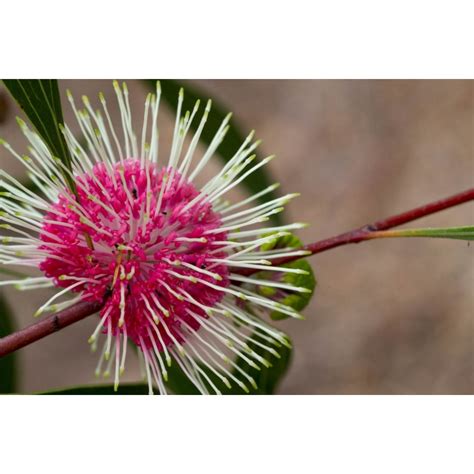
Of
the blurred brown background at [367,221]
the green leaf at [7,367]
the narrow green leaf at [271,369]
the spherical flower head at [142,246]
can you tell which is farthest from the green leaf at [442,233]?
the blurred brown background at [367,221]

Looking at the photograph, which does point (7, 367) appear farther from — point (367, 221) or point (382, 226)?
point (367, 221)

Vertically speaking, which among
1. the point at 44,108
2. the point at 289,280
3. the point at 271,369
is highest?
the point at 44,108

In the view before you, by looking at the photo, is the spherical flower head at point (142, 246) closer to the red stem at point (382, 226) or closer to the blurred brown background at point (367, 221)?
the red stem at point (382, 226)

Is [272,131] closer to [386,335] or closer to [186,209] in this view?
[386,335]

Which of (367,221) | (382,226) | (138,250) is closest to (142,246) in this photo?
(138,250)

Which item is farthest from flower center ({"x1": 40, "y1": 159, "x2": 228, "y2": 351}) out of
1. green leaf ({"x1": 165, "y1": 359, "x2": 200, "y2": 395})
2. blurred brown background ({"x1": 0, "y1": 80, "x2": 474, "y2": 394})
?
blurred brown background ({"x1": 0, "y1": 80, "x2": 474, "y2": 394})

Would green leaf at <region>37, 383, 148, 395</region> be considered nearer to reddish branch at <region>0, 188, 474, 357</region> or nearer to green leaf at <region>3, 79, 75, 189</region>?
reddish branch at <region>0, 188, 474, 357</region>

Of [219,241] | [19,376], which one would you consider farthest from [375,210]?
[219,241]
